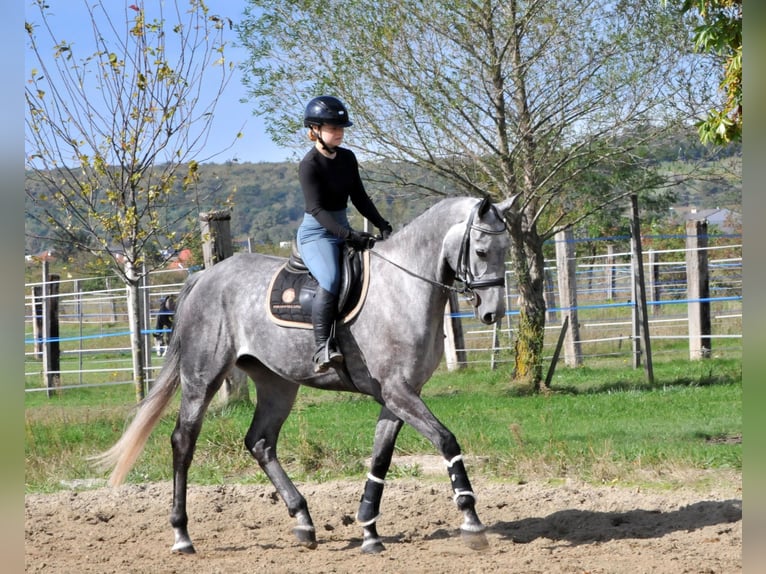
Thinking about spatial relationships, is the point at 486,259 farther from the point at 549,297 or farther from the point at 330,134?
the point at 549,297

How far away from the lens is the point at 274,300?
691 cm

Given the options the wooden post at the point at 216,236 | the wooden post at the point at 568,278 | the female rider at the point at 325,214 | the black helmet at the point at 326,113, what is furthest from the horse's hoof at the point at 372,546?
the wooden post at the point at 568,278

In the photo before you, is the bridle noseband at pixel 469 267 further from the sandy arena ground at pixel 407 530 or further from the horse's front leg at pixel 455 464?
the sandy arena ground at pixel 407 530

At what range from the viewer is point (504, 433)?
1053 centimetres

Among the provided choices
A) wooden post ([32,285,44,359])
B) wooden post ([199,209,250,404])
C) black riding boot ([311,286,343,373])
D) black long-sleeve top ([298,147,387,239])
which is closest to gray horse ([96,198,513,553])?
black riding boot ([311,286,343,373])

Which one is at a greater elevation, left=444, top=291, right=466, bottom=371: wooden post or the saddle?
the saddle

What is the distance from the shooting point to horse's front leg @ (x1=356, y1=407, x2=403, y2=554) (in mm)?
6527

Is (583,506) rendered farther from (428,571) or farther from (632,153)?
(632,153)

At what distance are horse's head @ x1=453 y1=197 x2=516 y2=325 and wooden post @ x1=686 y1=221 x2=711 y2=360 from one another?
11.2 meters

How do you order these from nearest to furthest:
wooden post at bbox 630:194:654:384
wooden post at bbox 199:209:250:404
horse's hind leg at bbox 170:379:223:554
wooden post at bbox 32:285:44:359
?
horse's hind leg at bbox 170:379:223:554, wooden post at bbox 199:209:250:404, wooden post at bbox 630:194:654:384, wooden post at bbox 32:285:44:359

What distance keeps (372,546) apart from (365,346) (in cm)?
140

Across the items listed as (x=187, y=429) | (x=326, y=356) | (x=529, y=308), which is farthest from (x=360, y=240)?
(x=529, y=308)

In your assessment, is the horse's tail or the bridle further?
the horse's tail

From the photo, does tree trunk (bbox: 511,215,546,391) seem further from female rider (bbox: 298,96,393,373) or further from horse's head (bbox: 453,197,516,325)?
horse's head (bbox: 453,197,516,325)
